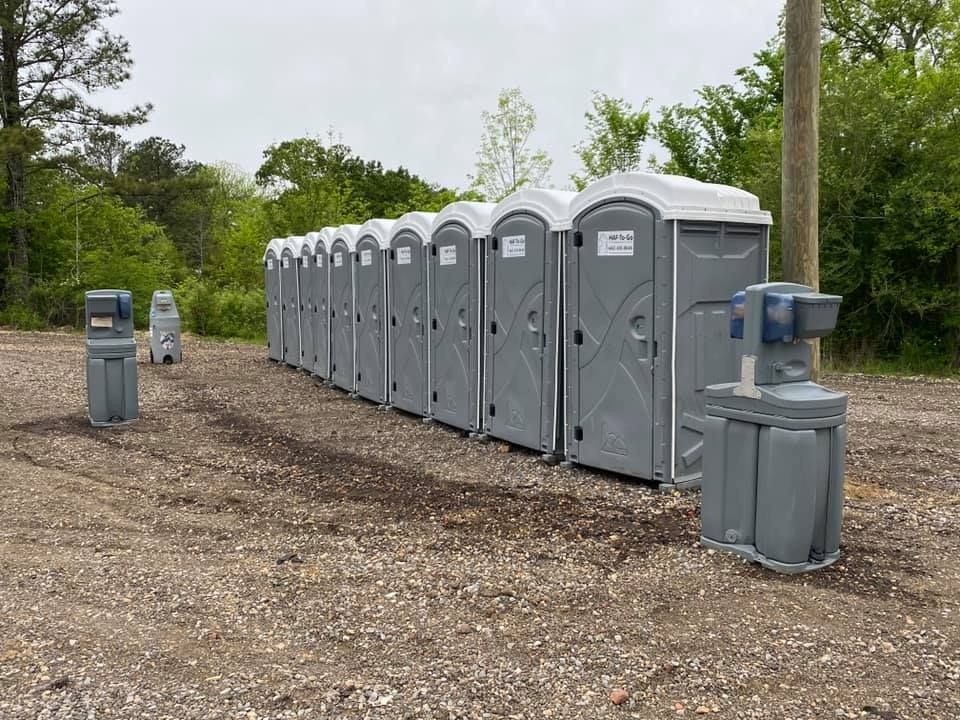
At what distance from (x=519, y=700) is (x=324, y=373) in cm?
929

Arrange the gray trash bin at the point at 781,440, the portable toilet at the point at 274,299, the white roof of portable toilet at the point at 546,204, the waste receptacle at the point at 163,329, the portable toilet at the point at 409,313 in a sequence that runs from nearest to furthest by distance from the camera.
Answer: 1. the gray trash bin at the point at 781,440
2. the white roof of portable toilet at the point at 546,204
3. the portable toilet at the point at 409,313
4. the waste receptacle at the point at 163,329
5. the portable toilet at the point at 274,299

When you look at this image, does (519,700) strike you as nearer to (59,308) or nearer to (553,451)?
(553,451)

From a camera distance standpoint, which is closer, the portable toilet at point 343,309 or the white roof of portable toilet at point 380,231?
the white roof of portable toilet at point 380,231

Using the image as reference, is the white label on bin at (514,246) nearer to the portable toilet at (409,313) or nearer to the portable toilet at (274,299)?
the portable toilet at (409,313)

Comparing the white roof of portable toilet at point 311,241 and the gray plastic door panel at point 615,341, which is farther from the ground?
the white roof of portable toilet at point 311,241

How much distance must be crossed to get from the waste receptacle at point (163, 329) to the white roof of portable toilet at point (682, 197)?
10184 mm

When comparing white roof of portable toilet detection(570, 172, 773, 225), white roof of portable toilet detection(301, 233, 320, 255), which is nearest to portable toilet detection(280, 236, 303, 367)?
white roof of portable toilet detection(301, 233, 320, 255)

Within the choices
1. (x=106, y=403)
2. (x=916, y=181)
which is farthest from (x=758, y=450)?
(x=916, y=181)

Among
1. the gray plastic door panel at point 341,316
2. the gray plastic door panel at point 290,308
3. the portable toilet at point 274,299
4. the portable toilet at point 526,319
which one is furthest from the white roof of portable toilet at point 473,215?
the portable toilet at point 274,299

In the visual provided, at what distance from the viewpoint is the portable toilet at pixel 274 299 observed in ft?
46.5

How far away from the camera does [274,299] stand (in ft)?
47.5

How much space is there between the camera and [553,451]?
6.71 m

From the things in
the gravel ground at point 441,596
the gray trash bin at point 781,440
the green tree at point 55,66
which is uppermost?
the green tree at point 55,66

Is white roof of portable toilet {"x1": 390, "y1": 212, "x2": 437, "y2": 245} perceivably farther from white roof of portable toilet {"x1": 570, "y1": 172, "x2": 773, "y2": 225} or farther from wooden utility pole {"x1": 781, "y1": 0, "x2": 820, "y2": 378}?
wooden utility pole {"x1": 781, "y1": 0, "x2": 820, "y2": 378}
